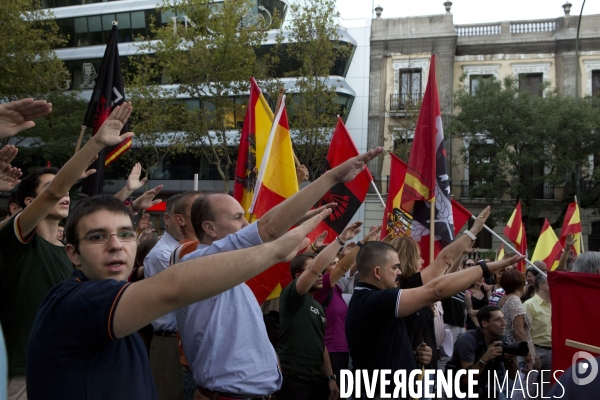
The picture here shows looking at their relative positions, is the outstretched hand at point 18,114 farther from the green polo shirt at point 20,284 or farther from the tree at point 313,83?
the tree at point 313,83

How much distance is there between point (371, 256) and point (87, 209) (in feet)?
7.42

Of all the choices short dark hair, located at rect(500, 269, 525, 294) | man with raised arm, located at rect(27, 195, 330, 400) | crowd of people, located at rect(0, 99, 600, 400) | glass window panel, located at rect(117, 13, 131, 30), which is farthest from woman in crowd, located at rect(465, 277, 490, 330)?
Answer: glass window panel, located at rect(117, 13, 131, 30)

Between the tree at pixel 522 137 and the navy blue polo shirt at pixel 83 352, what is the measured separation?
85.8ft

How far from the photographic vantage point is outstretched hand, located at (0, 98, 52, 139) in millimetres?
2582

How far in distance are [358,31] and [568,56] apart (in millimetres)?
9609

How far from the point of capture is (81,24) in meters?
31.6

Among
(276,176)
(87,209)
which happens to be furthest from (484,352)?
(87,209)

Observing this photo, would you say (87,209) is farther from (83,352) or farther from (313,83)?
(313,83)

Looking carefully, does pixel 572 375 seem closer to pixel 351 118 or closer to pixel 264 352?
pixel 264 352

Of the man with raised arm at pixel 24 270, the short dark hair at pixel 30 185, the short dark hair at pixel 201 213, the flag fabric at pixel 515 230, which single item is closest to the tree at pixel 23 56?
the flag fabric at pixel 515 230

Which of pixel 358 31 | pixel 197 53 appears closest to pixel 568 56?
pixel 358 31

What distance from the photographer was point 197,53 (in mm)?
19422

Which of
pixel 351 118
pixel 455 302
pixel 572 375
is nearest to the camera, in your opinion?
pixel 572 375

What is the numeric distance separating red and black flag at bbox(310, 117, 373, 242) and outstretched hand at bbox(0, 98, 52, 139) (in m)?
4.29
